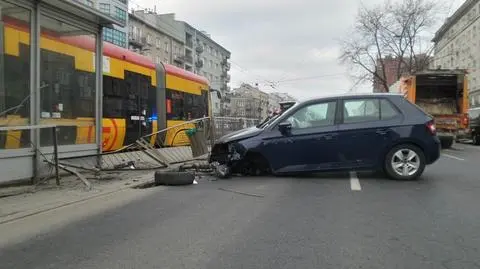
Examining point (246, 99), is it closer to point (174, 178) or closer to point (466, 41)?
point (466, 41)

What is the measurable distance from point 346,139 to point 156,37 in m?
74.6

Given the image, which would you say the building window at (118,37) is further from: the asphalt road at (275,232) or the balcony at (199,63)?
the asphalt road at (275,232)

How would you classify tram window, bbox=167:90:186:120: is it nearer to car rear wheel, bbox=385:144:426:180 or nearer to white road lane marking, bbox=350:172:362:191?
white road lane marking, bbox=350:172:362:191

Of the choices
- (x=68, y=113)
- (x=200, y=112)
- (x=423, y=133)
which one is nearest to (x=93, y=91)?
(x=68, y=113)

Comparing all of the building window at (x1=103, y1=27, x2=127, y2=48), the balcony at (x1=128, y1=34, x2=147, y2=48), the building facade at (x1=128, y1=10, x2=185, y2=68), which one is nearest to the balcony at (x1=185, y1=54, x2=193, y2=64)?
the building facade at (x1=128, y1=10, x2=185, y2=68)

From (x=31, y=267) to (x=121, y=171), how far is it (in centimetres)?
692

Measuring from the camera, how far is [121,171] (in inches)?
449

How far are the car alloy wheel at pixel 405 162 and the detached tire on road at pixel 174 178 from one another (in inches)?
152

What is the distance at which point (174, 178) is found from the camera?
9.57 meters

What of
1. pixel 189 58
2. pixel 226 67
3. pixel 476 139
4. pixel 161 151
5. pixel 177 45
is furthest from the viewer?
pixel 226 67

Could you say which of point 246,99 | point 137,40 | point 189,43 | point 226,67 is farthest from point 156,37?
point 246,99

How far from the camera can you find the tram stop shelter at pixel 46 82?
337 inches

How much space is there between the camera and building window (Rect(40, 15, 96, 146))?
950cm

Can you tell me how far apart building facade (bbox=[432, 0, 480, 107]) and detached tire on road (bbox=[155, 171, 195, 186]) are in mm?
63734
